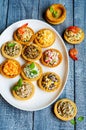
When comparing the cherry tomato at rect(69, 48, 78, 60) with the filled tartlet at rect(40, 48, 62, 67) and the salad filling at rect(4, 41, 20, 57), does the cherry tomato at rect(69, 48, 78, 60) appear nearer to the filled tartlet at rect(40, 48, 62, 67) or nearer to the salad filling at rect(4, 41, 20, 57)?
the filled tartlet at rect(40, 48, 62, 67)

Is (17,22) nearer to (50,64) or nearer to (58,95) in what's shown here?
(50,64)

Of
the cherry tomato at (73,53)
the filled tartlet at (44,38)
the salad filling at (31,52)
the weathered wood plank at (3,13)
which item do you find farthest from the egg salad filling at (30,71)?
the weathered wood plank at (3,13)

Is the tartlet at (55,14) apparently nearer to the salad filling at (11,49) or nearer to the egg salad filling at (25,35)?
the egg salad filling at (25,35)

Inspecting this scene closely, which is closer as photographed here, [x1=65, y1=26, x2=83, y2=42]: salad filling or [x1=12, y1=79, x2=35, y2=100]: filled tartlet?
[x1=12, y1=79, x2=35, y2=100]: filled tartlet

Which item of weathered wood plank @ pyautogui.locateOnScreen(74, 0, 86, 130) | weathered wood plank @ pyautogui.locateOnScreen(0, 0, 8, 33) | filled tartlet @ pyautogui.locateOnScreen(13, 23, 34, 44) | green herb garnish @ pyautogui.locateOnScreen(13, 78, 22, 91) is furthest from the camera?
weathered wood plank @ pyautogui.locateOnScreen(0, 0, 8, 33)

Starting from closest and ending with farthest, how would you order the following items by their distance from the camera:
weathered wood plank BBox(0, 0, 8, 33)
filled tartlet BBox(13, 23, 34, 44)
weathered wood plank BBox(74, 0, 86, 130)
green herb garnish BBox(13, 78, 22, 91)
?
green herb garnish BBox(13, 78, 22, 91) → weathered wood plank BBox(74, 0, 86, 130) → filled tartlet BBox(13, 23, 34, 44) → weathered wood plank BBox(0, 0, 8, 33)

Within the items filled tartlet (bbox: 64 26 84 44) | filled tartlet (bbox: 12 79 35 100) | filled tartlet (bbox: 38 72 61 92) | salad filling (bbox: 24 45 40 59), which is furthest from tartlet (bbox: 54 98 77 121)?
filled tartlet (bbox: 64 26 84 44)

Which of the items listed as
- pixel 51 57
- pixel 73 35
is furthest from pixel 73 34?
pixel 51 57
